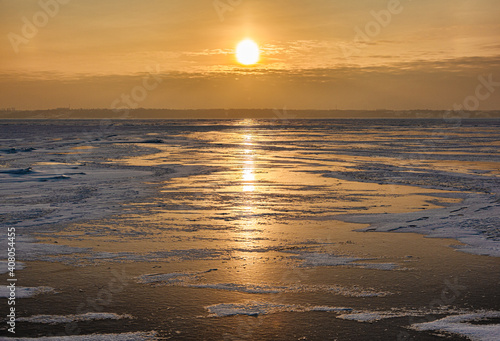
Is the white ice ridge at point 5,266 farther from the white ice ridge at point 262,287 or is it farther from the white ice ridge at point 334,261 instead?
the white ice ridge at point 334,261

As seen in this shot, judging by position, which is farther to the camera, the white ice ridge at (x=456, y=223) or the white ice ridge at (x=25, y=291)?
the white ice ridge at (x=456, y=223)

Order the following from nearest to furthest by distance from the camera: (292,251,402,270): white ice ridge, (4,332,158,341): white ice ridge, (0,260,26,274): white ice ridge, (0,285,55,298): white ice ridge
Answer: (4,332,158,341): white ice ridge → (0,285,55,298): white ice ridge → (0,260,26,274): white ice ridge → (292,251,402,270): white ice ridge

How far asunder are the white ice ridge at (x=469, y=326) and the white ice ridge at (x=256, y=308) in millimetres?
999

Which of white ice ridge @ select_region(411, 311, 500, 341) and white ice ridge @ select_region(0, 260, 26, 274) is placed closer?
white ice ridge @ select_region(411, 311, 500, 341)

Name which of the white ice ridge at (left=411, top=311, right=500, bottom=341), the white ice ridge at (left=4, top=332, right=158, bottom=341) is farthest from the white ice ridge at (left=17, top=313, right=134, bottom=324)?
the white ice ridge at (left=411, top=311, right=500, bottom=341)

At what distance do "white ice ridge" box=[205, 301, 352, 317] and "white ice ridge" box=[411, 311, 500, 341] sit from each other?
100 cm

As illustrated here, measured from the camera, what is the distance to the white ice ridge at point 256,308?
6180mm

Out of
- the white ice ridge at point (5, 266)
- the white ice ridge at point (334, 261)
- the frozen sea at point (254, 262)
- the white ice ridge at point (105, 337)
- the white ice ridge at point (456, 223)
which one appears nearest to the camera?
the white ice ridge at point (105, 337)

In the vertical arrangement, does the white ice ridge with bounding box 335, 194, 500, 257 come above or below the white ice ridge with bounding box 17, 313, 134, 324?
above

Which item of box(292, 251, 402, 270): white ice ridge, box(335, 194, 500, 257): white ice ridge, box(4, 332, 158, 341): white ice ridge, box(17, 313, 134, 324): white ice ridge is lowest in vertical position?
box(4, 332, 158, 341): white ice ridge

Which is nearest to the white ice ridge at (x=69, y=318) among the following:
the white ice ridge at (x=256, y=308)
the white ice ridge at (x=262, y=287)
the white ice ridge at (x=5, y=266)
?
the white ice ridge at (x=256, y=308)

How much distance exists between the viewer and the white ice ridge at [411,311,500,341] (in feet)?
18.1

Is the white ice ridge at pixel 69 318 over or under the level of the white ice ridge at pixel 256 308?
under

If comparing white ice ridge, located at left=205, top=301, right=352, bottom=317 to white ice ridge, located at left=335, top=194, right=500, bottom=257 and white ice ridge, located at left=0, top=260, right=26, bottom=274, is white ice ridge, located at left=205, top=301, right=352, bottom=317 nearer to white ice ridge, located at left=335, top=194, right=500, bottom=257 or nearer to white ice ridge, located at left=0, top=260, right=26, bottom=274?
white ice ridge, located at left=0, top=260, right=26, bottom=274
